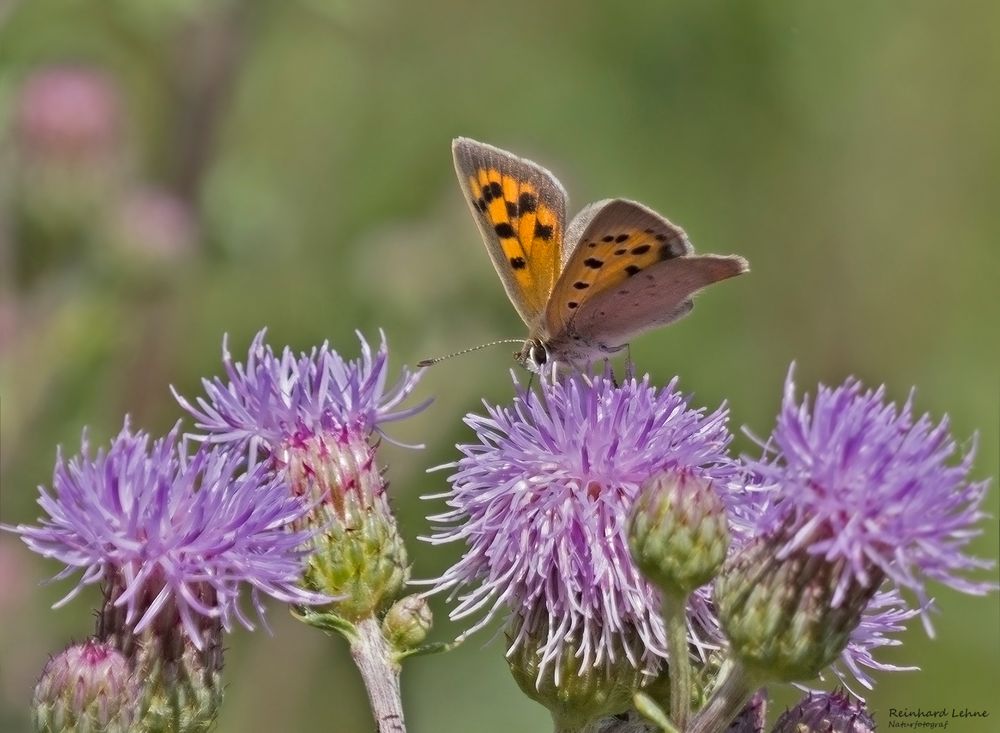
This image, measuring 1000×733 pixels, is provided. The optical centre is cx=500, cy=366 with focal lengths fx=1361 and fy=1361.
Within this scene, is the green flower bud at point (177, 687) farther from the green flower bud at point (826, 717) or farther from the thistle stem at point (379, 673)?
the green flower bud at point (826, 717)

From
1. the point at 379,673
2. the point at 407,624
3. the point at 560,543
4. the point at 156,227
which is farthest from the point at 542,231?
the point at 156,227

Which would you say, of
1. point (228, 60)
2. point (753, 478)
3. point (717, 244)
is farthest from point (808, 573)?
point (717, 244)

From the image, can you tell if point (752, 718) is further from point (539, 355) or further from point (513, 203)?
point (513, 203)

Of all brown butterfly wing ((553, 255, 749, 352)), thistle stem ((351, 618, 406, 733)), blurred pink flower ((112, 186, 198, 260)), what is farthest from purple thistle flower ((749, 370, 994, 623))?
blurred pink flower ((112, 186, 198, 260))

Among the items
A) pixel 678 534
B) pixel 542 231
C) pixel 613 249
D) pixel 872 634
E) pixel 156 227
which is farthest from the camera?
pixel 156 227

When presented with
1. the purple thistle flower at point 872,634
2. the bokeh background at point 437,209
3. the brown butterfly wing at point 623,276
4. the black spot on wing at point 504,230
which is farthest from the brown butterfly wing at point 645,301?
the bokeh background at point 437,209

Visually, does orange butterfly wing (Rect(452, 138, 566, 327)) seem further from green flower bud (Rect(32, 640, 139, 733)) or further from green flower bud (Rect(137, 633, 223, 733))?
green flower bud (Rect(32, 640, 139, 733))

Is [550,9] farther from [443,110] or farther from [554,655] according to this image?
[554,655]
